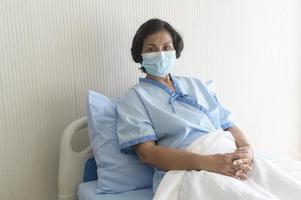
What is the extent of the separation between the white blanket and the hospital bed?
0.20m

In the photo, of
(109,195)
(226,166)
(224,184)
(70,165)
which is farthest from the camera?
(70,165)

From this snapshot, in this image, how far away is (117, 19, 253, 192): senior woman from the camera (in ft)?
4.04

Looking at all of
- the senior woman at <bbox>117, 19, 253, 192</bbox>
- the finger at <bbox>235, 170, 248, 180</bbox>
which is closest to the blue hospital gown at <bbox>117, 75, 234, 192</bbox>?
the senior woman at <bbox>117, 19, 253, 192</bbox>

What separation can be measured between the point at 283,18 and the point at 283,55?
0.80ft

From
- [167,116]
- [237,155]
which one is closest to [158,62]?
[167,116]

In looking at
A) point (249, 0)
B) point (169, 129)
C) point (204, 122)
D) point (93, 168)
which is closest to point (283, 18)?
point (249, 0)

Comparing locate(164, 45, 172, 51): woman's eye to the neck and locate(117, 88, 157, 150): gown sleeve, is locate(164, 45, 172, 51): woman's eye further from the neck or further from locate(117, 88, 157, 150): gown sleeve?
locate(117, 88, 157, 150): gown sleeve

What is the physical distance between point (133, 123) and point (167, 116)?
142 mm

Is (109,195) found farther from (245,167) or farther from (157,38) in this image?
(157,38)

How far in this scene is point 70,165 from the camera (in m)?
1.42

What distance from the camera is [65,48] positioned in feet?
4.91

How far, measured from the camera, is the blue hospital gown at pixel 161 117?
132 cm

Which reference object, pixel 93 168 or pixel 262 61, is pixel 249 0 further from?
pixel 93 168

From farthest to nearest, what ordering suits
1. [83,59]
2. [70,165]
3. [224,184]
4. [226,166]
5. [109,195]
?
1. [83,59]
2. [70,165]
3. [109,195]
4. [226,166]
5. [224,184]
